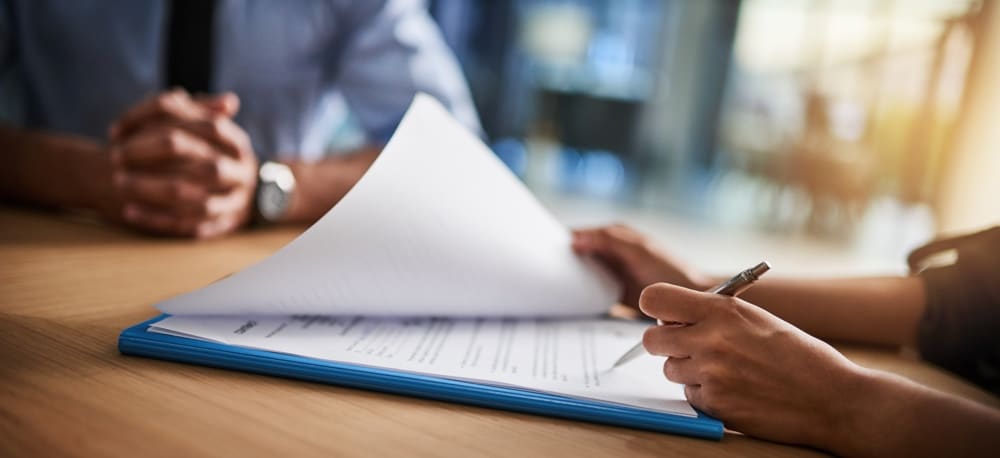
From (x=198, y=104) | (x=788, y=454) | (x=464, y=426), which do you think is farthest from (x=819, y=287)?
(x=198, y=104)

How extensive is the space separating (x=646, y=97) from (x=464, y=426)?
6414 millimetres

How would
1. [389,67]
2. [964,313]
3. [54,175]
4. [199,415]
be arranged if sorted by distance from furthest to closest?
[389,67] < [54,175] < [964,313] < [199,415]

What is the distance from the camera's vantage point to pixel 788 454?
0.39m

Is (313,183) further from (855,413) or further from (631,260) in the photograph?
(855,413)

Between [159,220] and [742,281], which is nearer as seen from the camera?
[742,281]

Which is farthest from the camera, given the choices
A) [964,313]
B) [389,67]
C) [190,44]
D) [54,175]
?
[389,67]

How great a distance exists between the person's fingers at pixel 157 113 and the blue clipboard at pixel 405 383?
38 cm

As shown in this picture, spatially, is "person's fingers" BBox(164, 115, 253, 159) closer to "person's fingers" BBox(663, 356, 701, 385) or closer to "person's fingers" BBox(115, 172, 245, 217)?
"person's fingers" BBox(115, 172, 245, 217)

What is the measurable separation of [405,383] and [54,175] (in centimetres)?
66

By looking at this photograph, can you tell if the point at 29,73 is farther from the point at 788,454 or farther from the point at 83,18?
the point at 788,454

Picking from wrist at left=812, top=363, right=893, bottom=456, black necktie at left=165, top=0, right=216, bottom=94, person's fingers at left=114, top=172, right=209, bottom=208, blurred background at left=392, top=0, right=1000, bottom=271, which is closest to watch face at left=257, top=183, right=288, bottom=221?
person's fingers at left=114, top=172, right=209, bottom=208

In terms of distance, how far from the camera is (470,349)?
48 cm

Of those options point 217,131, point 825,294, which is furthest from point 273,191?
point 825,294

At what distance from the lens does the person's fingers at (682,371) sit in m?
0.42
